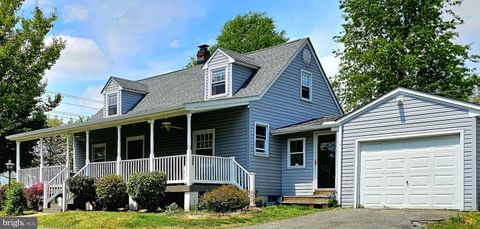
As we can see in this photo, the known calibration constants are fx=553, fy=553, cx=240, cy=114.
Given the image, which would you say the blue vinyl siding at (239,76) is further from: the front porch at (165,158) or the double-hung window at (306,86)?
the double-hung window at (306,86)

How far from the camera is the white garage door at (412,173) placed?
15.7 meters

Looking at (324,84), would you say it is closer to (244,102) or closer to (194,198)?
(244,102)

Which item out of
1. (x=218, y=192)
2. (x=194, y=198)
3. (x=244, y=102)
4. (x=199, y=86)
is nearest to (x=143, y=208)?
(x=194, y=198)

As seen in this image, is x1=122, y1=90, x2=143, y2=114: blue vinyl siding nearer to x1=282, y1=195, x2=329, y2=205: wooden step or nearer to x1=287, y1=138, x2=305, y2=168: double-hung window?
x1=287, y1=138, x2=305, y2=168: double-hung window

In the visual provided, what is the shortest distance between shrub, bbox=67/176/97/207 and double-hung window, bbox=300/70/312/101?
30.6 feet

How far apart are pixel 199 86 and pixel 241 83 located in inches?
123

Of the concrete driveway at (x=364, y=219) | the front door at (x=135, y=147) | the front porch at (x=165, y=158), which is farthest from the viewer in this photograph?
the front door at (x=135, y=147)

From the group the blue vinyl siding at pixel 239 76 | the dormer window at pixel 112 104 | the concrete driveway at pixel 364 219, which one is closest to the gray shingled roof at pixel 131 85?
the dormer window at pixel 112 104

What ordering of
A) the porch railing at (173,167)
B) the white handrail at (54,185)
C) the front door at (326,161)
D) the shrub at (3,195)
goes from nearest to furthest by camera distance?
the porch railing at (173,167)
the front door at (326,161)
the white handrail at (54,185)
the shrub at (3,195)

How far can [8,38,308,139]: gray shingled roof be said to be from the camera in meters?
21.8

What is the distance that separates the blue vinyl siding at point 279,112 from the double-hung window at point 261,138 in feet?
0.66

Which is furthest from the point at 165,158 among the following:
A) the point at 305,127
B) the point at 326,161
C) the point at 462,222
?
the point at 462,222

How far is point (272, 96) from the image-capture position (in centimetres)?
2173

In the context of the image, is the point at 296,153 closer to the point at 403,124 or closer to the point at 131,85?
the point at 403,124
